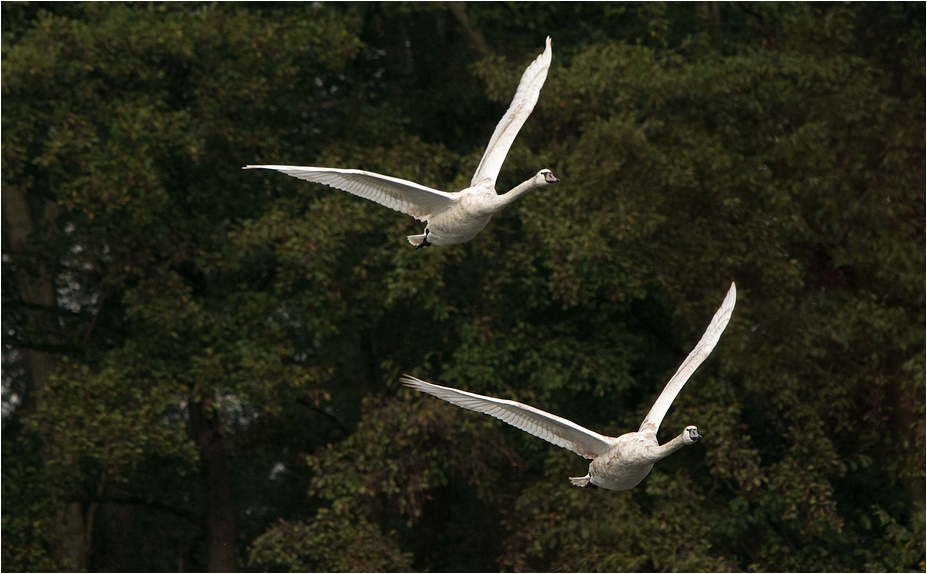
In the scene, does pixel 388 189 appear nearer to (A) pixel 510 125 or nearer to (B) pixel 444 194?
(B) pixel 444 194

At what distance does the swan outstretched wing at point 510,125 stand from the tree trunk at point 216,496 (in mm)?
6677

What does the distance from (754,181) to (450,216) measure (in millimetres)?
5560

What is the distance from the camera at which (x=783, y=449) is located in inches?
538

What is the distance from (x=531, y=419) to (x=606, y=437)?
447 millimetres

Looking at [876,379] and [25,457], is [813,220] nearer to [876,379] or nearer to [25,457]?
[876,379]

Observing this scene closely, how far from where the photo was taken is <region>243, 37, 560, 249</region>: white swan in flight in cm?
860

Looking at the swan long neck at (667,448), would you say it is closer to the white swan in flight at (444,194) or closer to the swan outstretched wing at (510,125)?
the white swan in flight at (444,194)

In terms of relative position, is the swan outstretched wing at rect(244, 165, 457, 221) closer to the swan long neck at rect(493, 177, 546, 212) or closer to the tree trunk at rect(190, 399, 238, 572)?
the swan long neck at rect(493, 177, 546, 212)

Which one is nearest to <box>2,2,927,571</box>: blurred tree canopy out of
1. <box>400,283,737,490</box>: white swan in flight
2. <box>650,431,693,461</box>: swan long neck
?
<box>400,283,737,490</box>: white swan in flight

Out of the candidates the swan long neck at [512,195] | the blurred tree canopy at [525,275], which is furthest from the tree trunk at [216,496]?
the swan long neck at [512,195]

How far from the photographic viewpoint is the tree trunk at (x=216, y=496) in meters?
15.6

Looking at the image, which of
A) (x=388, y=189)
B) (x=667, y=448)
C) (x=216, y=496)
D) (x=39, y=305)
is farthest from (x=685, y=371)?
(x=39, y=305)

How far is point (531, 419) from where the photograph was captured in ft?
29.0

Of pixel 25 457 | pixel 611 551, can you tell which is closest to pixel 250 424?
pixel 25 457
